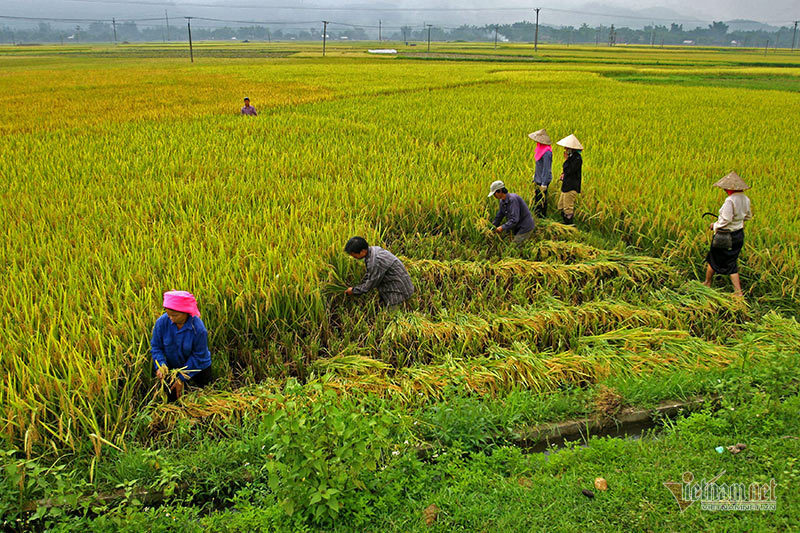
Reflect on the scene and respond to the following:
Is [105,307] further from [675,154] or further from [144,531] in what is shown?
[675,154]

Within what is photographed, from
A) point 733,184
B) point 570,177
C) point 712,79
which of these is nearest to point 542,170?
point 570,177

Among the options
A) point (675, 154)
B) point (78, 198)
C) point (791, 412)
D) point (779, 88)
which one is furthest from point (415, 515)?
point (779, 88)

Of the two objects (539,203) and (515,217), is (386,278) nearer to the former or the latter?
(515,217)

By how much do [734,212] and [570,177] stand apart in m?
1.84

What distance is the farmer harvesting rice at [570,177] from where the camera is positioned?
592 cm

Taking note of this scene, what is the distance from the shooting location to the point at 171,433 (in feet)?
10.1

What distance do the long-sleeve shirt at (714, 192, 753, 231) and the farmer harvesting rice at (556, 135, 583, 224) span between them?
167 centimetres

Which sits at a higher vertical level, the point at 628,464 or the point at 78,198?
the point at 78,198

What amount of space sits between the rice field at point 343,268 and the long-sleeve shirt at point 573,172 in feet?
1.56

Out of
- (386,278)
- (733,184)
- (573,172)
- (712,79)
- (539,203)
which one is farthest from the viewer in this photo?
(712,79)

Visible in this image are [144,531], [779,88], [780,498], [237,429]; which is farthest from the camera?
[779,88]

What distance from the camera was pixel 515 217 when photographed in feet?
17.8

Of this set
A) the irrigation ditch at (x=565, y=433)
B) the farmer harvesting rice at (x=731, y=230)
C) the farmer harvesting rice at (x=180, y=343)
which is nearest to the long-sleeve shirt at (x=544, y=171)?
the farmer harvesting rice at (x=731, y=230)

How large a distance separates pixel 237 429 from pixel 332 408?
0.72 m
